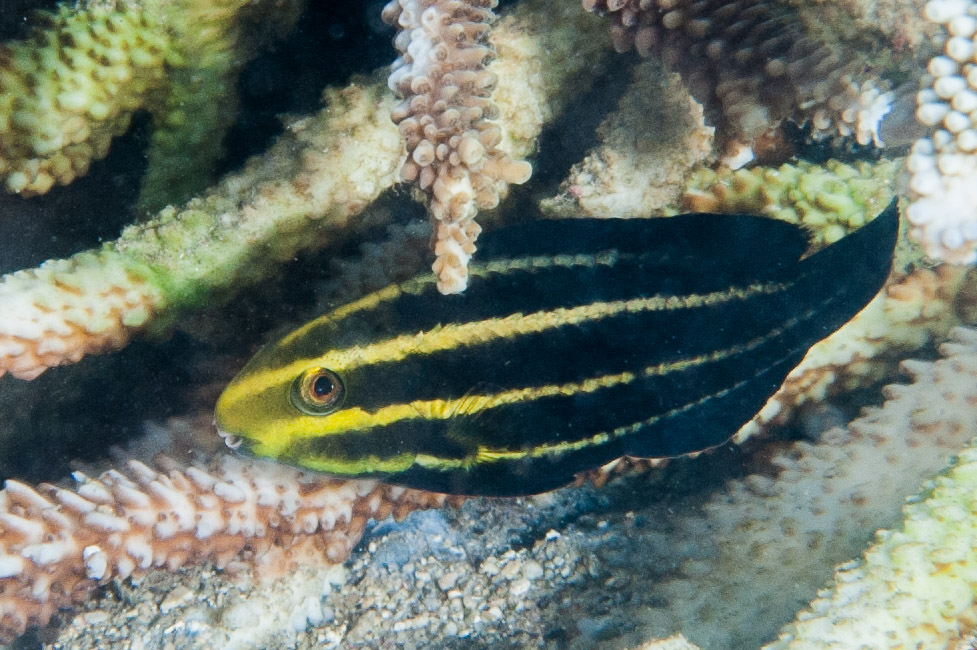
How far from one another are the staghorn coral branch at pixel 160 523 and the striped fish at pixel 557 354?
661 millimetres

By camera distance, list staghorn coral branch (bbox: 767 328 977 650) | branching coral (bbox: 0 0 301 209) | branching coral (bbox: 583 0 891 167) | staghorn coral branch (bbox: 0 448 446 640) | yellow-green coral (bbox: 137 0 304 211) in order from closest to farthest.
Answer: staghorn coral branch (bbox: 767 328 977 650), branching coral (bbox: 583 0 891 167), staghorn coral branch (bbox: 0 448 446 640), branching coral (bbox: 0 0 301 209), yellow-green coral (bbox: 137 0 304 211)

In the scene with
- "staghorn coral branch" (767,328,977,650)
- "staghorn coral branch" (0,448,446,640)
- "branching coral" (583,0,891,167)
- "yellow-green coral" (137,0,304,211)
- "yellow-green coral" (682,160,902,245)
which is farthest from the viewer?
"yellow-green coral" (682,160,902,245)

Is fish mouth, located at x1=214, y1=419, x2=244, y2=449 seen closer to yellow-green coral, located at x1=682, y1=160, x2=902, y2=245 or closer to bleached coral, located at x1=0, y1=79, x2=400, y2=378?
bleached coral, located at x1=0, y1=79, x2=400, y2=378

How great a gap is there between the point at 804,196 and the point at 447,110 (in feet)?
6.73

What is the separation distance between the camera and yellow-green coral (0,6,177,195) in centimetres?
289

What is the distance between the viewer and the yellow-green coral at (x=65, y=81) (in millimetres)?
2891

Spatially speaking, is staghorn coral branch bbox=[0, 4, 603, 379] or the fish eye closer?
the fish eye

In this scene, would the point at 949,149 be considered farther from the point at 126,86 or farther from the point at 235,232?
the point at 126,86

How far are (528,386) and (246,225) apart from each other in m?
1.58

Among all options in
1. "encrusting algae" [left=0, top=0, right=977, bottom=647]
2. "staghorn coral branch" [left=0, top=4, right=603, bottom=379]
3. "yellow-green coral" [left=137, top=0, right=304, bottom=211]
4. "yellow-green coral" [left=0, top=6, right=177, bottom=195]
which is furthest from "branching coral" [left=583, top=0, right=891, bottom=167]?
"yellow-green coral" [left=0, top=6, right=177, bottom=195]

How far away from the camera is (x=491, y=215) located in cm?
350

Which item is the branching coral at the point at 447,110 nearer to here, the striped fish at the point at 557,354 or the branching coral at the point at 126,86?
the striped fish at the point at 557,354

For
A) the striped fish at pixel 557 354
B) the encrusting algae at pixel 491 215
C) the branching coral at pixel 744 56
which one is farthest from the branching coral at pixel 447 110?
the branching coral at pixel 744 56

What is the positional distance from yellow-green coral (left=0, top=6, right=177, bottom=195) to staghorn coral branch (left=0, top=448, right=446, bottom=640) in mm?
1550
